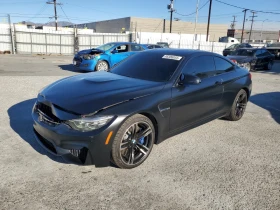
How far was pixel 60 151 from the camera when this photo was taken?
2713 mm

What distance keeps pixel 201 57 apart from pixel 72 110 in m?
2.41

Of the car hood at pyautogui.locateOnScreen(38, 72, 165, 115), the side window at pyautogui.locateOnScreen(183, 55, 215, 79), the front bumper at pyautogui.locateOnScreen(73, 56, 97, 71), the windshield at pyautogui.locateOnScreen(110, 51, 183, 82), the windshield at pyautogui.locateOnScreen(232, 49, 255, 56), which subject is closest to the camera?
the car hood at pyautogui.locateOnScreen(38, 72, 165, 115)

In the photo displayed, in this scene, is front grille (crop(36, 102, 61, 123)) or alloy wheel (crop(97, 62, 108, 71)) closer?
front grille (crop(36, 102, 61, 123))

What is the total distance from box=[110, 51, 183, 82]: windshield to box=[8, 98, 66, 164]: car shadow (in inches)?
66.4

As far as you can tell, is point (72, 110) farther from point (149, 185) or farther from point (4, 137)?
point (4, 137)

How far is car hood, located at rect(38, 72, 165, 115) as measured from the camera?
9.07ft

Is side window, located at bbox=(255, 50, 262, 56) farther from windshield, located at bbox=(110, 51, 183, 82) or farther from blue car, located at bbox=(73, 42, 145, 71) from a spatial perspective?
windshield, located at bbox=(110, 51, 183, 82)

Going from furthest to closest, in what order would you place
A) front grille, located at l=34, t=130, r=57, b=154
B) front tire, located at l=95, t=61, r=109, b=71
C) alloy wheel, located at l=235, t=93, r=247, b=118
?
front tire, located at l=95, t=61, r=109, b=71, alloy wheel, located at l=235, t=93, r=247, b=118, front grille, located at l=34, t=130, r=57, b=154

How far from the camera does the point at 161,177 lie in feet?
9.56

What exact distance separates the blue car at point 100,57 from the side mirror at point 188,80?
825cm

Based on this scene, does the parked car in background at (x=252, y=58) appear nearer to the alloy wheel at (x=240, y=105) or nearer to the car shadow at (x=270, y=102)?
A: the car shadow at (x=270, y=102)

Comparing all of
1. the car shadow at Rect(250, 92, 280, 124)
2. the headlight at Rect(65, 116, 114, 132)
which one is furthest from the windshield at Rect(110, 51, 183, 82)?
the car shadow at Rect(250, 92, 280, 124)

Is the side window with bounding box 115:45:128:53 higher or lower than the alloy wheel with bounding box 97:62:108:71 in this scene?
higher

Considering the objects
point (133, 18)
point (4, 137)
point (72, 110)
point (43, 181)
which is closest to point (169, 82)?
point (72, 110)
